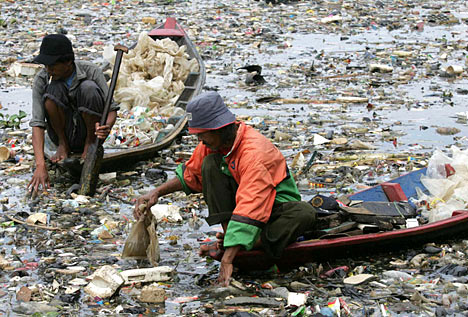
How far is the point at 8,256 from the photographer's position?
4805 mm

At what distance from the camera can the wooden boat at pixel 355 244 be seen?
429cm

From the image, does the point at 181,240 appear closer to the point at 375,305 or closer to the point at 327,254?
the point at 327,254

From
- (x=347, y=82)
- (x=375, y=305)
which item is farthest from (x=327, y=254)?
(x=347, y=82)

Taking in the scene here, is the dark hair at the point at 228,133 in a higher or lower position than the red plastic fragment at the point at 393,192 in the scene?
higher

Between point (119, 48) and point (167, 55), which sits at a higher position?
point (119, 48)

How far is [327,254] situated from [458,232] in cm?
105

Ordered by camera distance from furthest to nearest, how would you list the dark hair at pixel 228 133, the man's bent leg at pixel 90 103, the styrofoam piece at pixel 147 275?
1. the man's bent leg at pixel 90 103
2. the styrofoam piece at pixel 147 275
3. the dark hair at pixel 228 133

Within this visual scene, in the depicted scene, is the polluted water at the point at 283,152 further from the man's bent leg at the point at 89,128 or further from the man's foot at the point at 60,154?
the man's bent leg at the point at 89,128

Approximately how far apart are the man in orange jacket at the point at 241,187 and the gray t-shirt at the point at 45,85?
195cm

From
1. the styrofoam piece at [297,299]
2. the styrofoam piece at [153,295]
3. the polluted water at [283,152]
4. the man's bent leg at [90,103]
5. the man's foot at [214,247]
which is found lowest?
the polluted water at [283,152]

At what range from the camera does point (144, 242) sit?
4.61 meters

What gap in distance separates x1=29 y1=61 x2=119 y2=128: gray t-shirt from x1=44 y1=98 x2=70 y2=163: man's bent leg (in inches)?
3.0

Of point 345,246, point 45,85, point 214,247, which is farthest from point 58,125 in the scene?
point 345,246

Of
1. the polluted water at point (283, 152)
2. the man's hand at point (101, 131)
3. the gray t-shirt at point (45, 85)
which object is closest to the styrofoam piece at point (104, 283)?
the polluted water at point (283, 152)
